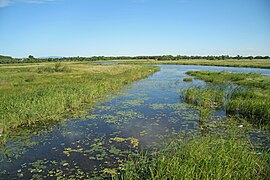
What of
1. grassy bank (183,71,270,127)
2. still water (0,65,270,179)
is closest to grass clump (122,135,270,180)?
still water (0,65,270,179)

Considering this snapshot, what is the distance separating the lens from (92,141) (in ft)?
30.0

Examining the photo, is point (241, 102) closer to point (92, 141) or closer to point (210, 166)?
point (92, 141)

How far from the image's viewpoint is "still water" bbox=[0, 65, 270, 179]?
270 inches

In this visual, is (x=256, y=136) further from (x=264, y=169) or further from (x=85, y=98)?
(x=85, y=98)

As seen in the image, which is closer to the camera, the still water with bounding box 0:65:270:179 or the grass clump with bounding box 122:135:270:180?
the grass clump with bounding box 122:135:270:180

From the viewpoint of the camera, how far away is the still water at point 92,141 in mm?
6867

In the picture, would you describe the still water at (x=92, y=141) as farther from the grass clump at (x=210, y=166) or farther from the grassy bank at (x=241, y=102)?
the grass clump at (x=210, y=166)

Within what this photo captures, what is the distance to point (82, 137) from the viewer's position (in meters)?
9.61

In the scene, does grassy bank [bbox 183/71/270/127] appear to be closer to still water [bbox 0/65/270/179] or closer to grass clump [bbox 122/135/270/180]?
still water [bbox 0/65/270/179]

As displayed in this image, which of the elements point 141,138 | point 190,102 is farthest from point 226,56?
point 141,138

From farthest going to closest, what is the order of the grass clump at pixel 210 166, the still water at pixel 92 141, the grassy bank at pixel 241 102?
the grassy bank at pixel 241 102, the still water at pixel 92 141, the grass clump at pixel 210 166

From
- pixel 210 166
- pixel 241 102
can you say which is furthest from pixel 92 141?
pixel 241 102

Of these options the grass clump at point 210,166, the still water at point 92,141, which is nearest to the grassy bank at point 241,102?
the still water at point 92,141

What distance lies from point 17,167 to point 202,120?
343 inches
